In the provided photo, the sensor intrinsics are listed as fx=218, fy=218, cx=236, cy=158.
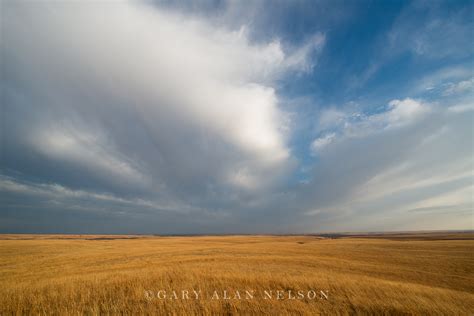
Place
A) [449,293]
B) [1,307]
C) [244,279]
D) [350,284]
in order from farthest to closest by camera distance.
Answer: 1. [244,279]
2. [350,284]
3. [449,293]
4. [1,307]

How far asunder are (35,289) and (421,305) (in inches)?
901

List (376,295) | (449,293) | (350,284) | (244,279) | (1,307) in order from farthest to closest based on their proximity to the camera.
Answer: (244,279), (350,284), (449,293), (376,295), (1,307)

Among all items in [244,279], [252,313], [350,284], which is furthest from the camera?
[244,279]

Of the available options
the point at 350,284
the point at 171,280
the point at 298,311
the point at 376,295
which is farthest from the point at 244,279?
the point at 376,295

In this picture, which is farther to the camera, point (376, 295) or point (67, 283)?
point (67, 283)

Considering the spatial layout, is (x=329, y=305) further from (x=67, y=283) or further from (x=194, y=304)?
(x=67, y=283)

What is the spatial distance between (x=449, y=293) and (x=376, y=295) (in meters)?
5.79

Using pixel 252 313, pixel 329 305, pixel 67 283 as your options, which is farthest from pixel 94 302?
pixel 329 305

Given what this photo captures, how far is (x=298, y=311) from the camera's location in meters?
10.8

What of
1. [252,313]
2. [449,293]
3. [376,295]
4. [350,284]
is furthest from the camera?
[350,284]

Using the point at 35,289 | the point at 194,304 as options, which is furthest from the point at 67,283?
the point at 194,304

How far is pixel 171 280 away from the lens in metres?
16.4

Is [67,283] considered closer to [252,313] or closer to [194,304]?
[194,304]

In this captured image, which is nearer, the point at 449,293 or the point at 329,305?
the point at 329,305
